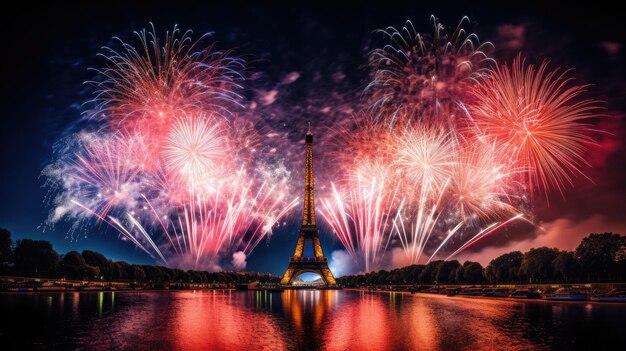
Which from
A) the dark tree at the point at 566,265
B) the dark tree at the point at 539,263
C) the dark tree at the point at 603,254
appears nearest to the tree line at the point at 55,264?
the dark tree at the point at 539,263

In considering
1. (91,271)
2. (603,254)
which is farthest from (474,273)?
(91,271)

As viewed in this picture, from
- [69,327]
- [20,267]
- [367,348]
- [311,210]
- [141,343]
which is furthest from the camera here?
[311,210]

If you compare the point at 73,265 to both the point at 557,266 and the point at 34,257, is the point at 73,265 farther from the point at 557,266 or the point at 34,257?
the point at 557,266

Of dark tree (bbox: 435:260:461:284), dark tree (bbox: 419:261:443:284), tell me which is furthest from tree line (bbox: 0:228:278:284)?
dark tree (bbox: 435:260:461:284)

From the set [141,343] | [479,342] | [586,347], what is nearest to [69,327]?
[141,343]

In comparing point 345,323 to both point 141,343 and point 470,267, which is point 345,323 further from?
point 470,267

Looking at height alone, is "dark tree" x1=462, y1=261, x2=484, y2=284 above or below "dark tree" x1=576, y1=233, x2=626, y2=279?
below

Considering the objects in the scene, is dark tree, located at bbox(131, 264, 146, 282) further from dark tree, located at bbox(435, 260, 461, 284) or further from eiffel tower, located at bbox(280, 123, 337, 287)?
dark tree, located at bbox(435, 260, 461, 284)
